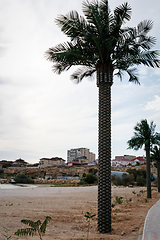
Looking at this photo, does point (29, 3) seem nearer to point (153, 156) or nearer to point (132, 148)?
point (132, 148)

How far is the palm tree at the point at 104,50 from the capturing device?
641 centimetres

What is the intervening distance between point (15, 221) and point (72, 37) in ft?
22.0

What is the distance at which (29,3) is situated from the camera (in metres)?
9.02

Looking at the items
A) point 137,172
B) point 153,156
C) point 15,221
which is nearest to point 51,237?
point 15,221

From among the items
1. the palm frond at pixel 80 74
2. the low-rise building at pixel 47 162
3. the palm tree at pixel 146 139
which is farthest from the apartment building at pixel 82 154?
the palm frond at pixel 80 74

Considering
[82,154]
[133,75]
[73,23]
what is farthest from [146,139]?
[82,154]

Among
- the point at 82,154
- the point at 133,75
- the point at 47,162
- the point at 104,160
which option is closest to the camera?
the point at 104,160

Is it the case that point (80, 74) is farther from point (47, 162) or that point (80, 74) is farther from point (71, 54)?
point (47, 162)

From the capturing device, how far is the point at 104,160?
6430mm

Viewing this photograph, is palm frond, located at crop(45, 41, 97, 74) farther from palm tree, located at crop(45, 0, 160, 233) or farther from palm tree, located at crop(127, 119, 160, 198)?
palm tree, located at crop(127, 119, 160, 198)

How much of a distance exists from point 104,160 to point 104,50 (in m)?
3.56

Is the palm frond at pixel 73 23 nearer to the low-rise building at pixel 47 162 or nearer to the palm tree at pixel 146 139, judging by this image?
the palm tree at pixel 146 139

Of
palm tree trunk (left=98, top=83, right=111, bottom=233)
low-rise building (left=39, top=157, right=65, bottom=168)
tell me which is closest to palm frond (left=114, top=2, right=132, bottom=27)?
palm tree trunk (left=98, top=83, right=111, bottom=233)

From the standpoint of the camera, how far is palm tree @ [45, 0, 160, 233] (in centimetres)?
641
